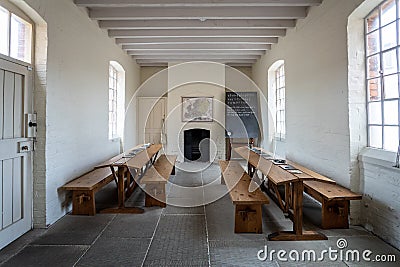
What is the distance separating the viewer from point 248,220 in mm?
3070

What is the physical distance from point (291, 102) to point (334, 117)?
1.66m

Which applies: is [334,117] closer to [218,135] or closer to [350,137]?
[350,137]

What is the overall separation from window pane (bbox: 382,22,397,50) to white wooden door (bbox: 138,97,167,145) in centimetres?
619

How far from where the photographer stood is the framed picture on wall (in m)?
8.40

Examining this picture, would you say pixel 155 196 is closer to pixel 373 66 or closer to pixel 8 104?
pixel 8 104

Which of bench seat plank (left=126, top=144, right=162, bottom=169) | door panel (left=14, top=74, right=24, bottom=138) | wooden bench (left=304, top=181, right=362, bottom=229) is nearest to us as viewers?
door panel (left=14, top=74, right=24, bottom=138)

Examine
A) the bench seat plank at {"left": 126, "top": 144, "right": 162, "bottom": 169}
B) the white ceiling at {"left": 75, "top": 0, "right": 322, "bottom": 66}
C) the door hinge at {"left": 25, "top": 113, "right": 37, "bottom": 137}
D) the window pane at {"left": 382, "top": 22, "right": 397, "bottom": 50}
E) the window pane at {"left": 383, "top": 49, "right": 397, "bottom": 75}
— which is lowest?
the bench seat plank at {"left": 126, "top": 144, "right": 162, "bottom": 169}

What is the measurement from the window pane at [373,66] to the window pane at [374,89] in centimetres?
6

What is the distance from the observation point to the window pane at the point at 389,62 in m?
2.80

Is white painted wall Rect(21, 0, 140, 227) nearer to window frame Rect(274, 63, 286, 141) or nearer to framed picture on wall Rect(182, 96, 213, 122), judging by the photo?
framed picture on wall Rect(182, 96, 213, 122)

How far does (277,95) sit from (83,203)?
4685 millimetres

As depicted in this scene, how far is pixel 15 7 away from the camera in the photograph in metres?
2.84

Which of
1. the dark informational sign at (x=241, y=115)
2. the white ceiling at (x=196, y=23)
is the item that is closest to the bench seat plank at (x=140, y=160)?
the white ceiling at (x=196, y=23)

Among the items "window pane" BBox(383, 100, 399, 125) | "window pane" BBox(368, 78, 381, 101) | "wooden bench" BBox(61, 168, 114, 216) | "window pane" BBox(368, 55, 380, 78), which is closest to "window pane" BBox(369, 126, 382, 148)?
"window pane" BBox(383, 100, 399, 125)
